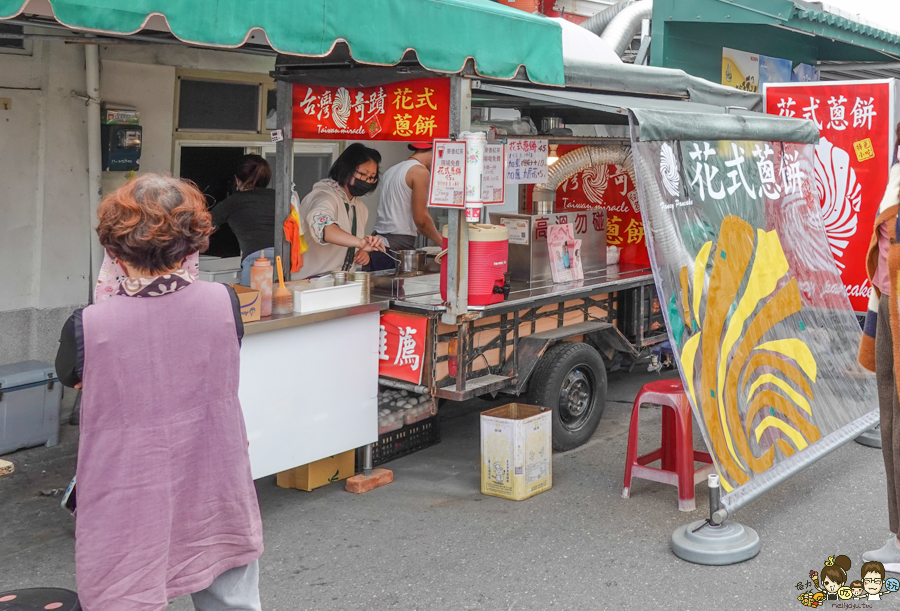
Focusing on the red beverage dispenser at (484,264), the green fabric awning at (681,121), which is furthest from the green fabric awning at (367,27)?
the red beverage dispenser at (484,264)

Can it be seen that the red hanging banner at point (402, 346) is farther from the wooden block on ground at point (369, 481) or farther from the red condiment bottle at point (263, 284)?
the red condiment bottle at point (263, 284)

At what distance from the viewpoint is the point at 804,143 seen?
647cm

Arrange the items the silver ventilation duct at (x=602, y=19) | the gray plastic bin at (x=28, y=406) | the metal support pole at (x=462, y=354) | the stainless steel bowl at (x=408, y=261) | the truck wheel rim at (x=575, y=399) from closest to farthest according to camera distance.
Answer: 1. the metal support pole at (x=462, y=354)
2. the gray plastic bin at (x=28, y=406)
3. the truck wheel rim at (x=575, y=399)
4. the stainless steel bowl at (x=408, y=261)
5. the silver ventilation duct at (x=602, y=19)

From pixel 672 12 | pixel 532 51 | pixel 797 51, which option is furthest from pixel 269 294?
pixel 797 51

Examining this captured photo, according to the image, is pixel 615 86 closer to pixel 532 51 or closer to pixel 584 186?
pixel 532 51

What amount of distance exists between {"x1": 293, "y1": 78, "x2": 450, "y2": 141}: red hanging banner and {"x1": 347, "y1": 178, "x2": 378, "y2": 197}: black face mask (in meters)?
0.37

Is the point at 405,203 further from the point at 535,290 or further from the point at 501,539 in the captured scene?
the point at 501,539

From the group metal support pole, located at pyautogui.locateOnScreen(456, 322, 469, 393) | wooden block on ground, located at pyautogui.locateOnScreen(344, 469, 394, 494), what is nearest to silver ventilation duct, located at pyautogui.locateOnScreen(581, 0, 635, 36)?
metal support pole, located at pyautogui.locateOnScreen(456, 322, 469, 393)

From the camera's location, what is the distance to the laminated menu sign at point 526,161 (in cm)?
724

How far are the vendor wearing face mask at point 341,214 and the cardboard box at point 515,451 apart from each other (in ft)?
4.77

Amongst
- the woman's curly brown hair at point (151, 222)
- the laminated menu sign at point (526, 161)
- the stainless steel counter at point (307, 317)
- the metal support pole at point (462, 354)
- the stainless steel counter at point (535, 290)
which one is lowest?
the metal support pole at point (462, 354)

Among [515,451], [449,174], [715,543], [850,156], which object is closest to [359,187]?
[449,174]

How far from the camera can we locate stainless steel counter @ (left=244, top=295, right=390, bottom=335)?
4.59 m

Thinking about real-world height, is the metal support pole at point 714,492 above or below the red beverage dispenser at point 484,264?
below
